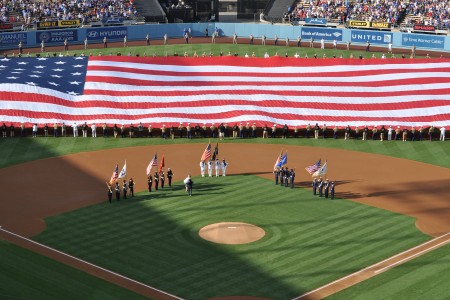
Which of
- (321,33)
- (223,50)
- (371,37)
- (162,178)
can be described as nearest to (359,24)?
(371,37)

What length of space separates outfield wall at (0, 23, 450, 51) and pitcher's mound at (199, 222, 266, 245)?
43.1 metres

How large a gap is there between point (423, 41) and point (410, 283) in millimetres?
49453

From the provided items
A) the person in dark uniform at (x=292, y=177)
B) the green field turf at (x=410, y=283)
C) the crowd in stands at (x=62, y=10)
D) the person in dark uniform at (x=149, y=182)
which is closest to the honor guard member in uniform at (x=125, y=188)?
the person in dark uniform at (x=149, y=182)

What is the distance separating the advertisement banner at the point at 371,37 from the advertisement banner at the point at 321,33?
4.91 feet

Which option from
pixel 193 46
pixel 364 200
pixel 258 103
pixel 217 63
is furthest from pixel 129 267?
pixel 193 46

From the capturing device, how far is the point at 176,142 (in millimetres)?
54406

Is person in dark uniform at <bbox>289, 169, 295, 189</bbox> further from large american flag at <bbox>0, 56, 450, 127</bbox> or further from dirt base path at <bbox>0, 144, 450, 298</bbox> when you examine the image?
large american flag at <bbox>0, 56, 450, 127</bbox>

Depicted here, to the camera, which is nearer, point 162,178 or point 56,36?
point 162,178

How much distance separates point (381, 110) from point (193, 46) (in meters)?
26.0

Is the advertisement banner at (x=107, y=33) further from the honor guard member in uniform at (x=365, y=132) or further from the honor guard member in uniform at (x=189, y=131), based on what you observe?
the honor guard member in uniform at (x=365, y=132)

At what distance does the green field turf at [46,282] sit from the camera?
30625 mm

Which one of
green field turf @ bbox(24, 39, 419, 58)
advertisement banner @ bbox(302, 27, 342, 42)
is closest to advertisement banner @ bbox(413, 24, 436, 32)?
green field turf @ bbox(24, 39, 419, 58)

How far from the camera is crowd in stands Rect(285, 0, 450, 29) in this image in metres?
80.9

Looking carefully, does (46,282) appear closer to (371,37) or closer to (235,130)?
(235,130)
